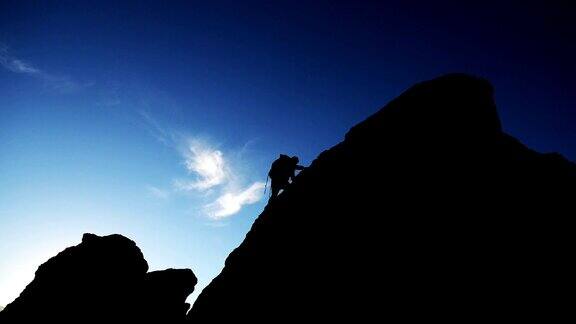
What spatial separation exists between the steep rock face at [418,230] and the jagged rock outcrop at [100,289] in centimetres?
A: 836

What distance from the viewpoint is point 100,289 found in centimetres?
2183

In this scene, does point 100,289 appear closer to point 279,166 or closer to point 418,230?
point 279,166

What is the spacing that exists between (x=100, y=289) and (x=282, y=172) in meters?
15.5

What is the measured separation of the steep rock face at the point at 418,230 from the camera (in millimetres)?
10969

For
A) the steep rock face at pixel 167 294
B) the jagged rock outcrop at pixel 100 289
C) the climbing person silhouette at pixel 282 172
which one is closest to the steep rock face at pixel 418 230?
the climbing person silhouette at pixel 282 172

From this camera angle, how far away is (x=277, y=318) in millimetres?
12875

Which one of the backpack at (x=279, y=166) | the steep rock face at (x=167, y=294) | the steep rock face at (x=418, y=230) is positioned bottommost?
the steep rock face at (x=418, y=230)

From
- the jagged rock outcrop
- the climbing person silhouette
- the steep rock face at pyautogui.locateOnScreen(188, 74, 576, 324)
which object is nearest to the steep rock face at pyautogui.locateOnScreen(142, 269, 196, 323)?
the jagged rock outcrop

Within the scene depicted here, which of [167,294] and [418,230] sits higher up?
[167,294]

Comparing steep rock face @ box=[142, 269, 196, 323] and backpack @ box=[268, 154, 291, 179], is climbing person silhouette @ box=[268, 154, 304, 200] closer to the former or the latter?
backpack @ box=[268, 154, 291, 179]

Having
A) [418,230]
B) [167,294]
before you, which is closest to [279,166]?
[418,230]

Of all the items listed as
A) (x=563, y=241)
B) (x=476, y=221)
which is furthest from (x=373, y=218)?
(x=563, y=241)

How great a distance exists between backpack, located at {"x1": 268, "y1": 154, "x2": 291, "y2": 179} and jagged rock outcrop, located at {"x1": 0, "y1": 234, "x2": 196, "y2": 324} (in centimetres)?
1188

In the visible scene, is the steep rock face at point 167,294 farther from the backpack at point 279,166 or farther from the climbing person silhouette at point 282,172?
the backpack at point 279,166
